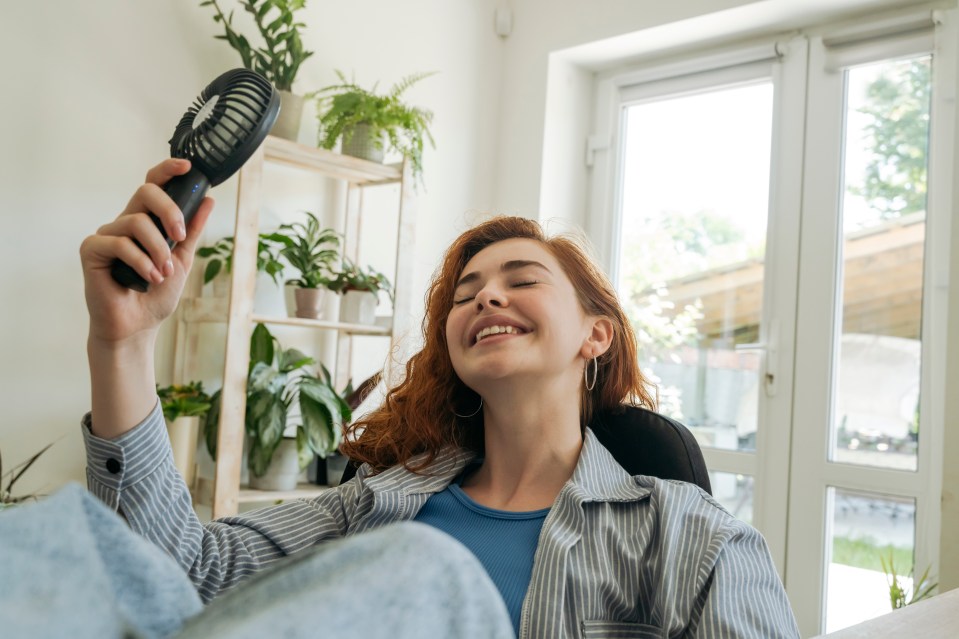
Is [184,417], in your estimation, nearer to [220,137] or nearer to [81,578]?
[220,137]

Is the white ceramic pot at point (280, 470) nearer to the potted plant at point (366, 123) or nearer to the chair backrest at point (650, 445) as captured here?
the potted plant at point (366, 123)

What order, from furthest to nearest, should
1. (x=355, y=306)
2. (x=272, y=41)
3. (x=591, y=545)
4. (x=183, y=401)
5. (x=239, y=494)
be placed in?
(x=355, y=306), (x=272, y=41), (x=239, y=494), (x=183, y=401), (x=591, y=545)

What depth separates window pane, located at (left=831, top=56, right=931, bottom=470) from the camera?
109 inches

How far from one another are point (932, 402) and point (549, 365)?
1.81m

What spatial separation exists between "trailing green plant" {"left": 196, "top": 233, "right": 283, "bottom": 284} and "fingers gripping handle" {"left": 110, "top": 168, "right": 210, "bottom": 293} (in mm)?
1554

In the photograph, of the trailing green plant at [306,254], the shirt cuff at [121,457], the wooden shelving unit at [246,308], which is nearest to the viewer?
the shirt cuff at [121,457]

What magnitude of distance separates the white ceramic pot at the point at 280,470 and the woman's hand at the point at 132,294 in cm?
155

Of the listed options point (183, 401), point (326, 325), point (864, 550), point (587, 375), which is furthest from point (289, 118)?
point (864, 550)

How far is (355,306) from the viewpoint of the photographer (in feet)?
8.86

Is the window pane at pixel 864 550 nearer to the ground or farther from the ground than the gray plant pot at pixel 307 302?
nearer to the ground

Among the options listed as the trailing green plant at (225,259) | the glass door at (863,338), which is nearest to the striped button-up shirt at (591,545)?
the trailing green plant at (225,259)

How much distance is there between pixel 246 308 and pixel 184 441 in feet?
1.29

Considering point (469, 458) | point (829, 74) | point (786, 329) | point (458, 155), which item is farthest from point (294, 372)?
point (829, 74)

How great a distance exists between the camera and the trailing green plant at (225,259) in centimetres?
251
